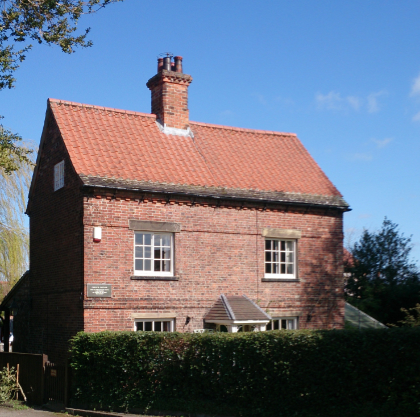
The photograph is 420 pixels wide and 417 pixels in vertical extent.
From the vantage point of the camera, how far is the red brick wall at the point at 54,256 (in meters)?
17.4

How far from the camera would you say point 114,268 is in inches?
674

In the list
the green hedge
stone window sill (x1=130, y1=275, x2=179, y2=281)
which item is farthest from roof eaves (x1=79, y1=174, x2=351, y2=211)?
the green hedge

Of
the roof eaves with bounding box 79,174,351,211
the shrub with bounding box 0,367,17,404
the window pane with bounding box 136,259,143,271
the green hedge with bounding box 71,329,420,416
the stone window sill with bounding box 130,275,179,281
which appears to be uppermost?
the roof eaves with bounding box 79,174,351,211

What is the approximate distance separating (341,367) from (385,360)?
34.4 inches

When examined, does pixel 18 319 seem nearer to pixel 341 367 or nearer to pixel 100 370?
pixel 100 370

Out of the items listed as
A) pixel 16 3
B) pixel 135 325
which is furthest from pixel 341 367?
pixel 16 3

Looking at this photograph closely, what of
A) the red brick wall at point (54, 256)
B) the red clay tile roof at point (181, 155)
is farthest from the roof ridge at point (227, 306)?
the red brick wall at point (54, 256)

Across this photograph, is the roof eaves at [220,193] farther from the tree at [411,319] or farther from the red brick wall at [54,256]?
the tree at [411,319]

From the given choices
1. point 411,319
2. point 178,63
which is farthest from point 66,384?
point 178,63

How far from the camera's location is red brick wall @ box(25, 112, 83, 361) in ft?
57.1

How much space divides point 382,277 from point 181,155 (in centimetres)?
997

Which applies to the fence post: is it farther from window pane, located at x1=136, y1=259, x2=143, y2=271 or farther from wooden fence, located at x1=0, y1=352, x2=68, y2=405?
window pane, located at x1=136, y1=259, x2=143, y2=271

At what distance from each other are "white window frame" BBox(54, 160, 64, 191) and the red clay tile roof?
1085 mm

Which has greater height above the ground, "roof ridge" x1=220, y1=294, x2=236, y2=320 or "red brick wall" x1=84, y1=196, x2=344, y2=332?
"red brick wall" x1=84, y1=196, x2=344, y2=332
